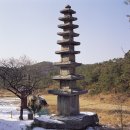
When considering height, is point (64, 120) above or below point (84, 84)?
below

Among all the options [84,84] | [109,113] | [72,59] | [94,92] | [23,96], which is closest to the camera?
[72,59]

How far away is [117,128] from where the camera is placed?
Answer: 25.2m

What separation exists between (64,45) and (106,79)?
2818 centimetres

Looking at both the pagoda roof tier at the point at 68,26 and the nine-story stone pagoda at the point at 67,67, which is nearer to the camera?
the nine-story stone pagoda at the point at 67,67

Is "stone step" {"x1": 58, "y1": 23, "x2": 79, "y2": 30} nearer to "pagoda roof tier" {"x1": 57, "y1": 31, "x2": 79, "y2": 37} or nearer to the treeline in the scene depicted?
"pagoda roof tier" {"x1": 57, "y1": 31, "x2": 79, "y2": 37}

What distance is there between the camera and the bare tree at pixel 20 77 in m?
31.5

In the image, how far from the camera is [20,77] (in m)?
37.8

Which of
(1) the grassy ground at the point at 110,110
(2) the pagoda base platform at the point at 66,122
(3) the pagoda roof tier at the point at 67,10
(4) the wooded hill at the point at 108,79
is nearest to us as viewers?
(2) the pagoda base platform at the point at 66,122

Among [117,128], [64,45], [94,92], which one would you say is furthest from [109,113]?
[94,92]

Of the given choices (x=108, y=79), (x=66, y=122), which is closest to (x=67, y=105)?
(x=66, y=122)

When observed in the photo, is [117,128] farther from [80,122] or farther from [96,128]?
[80,122]

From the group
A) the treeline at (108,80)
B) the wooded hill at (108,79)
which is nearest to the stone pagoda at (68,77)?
the wooded hill at (108,79)

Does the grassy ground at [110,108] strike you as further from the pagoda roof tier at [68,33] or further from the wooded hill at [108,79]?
the pagoda roof tier at [68,33]

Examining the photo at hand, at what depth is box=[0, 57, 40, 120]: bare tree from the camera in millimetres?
31459
